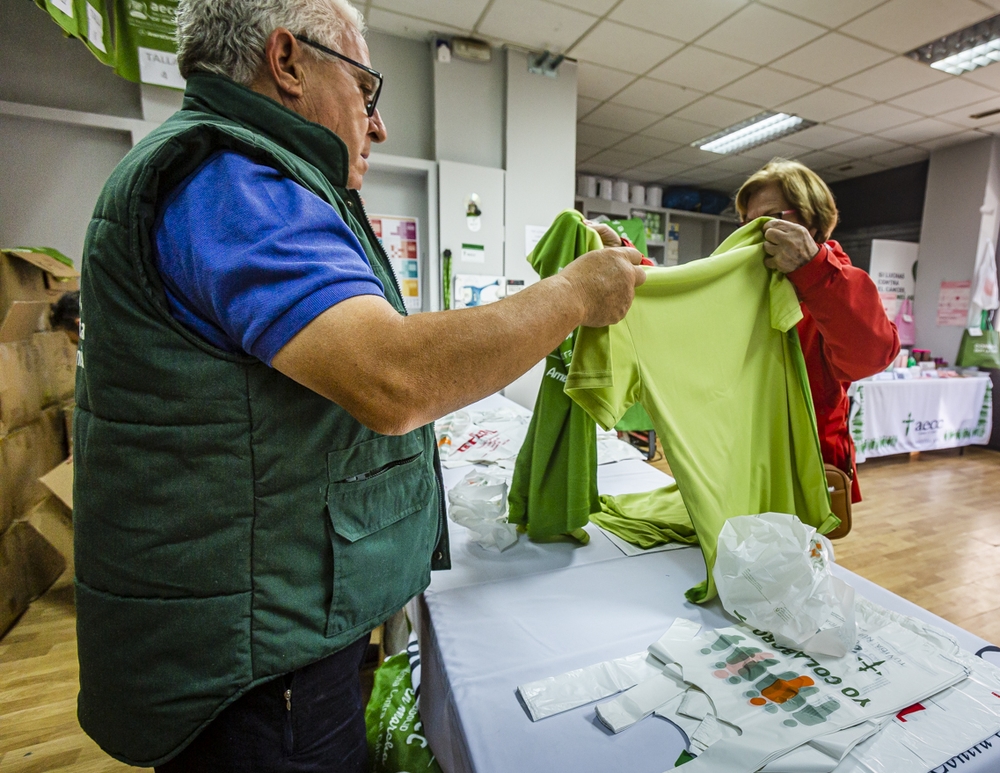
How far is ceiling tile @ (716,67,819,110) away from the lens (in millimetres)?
3518

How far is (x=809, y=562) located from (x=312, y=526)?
2.56 feet

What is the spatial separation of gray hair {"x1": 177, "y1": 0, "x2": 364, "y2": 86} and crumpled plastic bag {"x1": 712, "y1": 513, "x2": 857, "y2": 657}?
104 cm

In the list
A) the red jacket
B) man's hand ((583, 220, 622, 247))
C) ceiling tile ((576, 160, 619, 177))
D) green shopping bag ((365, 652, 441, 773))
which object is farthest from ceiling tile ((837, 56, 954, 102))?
green shopping bag ((365, 652, 441, 773))

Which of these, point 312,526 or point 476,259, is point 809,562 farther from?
point 476,259

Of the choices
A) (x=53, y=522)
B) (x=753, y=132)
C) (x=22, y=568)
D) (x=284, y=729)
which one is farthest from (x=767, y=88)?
(x=22, y=568)

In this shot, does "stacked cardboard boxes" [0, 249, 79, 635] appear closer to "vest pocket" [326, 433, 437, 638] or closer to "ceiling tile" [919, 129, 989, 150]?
"vest pocket" [326, 433, 437, 638]

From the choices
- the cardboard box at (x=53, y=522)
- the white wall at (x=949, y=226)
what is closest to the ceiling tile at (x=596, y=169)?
the white wall at (x=949, y=226)

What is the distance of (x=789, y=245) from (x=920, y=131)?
5.06 m

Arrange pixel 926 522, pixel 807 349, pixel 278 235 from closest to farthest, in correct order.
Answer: pixel 278 235, pixel 807 349, pixel 926 522

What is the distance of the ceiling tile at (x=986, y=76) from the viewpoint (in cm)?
340

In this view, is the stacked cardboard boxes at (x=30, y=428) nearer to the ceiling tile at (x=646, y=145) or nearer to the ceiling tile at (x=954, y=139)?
the ceiling tile at (x=646, y=145)

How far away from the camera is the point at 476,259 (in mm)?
3492

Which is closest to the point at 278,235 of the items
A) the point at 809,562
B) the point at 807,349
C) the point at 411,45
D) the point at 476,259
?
the point at 809,562

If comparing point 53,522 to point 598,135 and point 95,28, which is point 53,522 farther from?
point 598,135
